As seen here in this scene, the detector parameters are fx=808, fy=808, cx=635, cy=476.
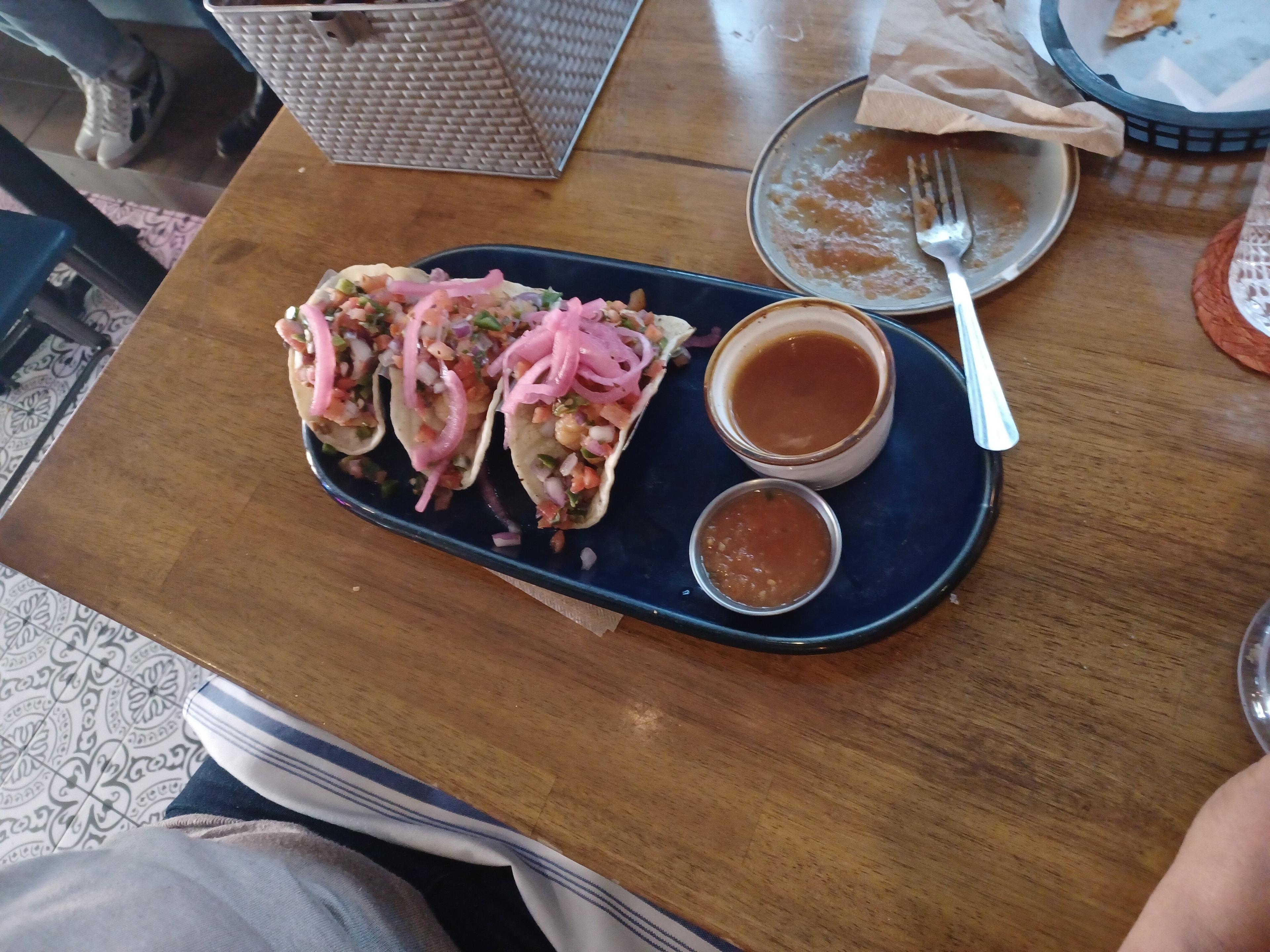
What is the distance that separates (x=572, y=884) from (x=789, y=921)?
0.51m

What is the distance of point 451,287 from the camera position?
56.9 inches

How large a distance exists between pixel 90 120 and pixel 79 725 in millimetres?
2558

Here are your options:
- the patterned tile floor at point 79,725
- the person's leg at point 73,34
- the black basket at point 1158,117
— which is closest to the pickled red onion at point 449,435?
the black basket at point 1158,117

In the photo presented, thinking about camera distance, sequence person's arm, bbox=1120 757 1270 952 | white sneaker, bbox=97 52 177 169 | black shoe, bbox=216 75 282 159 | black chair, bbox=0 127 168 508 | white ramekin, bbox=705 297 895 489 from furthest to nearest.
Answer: white sneaker, bbox=97 52 177 169 → black shoe, bbox=216 75 282 159 → black chair, bbox=0 127 168 508 → white ramekin, bbox=705 297 895 489 → person's arm, bbox=1120 757 1270 952

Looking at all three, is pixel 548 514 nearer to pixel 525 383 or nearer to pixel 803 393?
pixel 525 383

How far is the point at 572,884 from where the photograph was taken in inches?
53.4

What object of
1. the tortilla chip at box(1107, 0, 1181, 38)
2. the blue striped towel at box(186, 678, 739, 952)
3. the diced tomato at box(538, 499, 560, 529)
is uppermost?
the tortilla chip at box(1107, 0, 1181, 38)

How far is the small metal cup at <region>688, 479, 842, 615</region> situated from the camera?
3.59 feet

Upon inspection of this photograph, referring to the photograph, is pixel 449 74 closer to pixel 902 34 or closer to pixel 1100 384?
pixel 902 34

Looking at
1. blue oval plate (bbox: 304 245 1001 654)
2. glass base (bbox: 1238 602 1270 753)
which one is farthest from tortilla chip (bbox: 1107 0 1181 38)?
glass base (bbox: 1238 602 1270 753)

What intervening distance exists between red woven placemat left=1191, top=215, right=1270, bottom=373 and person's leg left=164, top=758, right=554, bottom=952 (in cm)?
143

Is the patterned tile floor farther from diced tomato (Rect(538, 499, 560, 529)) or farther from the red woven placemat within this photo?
the red woven placemat

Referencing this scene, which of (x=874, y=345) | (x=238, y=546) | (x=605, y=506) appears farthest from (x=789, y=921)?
(x=238, y=546)

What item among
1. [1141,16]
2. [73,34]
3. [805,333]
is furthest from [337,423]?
[73,34]
